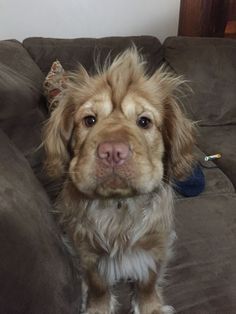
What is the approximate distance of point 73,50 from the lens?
2.15 metres

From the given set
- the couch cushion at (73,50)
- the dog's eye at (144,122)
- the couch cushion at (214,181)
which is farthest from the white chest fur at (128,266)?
the couch cushion at (73,50)

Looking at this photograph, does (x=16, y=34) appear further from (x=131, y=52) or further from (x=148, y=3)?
(x=131, y=52)

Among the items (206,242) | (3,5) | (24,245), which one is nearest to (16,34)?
(3,5)

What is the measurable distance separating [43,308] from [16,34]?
1842 millimetres

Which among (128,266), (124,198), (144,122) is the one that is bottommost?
(128,266)

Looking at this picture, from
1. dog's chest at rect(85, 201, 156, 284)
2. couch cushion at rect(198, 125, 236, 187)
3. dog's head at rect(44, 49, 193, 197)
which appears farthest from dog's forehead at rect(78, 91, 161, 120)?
couch cushion at rect(198, 125, 236, 187)

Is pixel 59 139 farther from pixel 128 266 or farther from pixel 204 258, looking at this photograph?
pixel 204 258

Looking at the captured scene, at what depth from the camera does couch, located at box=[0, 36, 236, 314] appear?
0.91m

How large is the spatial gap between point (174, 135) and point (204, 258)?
1.37 feet

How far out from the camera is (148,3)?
267 cm

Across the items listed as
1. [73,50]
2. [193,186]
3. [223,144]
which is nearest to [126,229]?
[193,186]

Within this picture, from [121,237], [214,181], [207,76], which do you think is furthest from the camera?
[207,76]

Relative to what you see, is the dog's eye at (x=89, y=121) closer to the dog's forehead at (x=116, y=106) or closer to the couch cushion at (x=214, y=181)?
the dog's forehead at (x=116, y=106)

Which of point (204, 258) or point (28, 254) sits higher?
point (28, 254)
